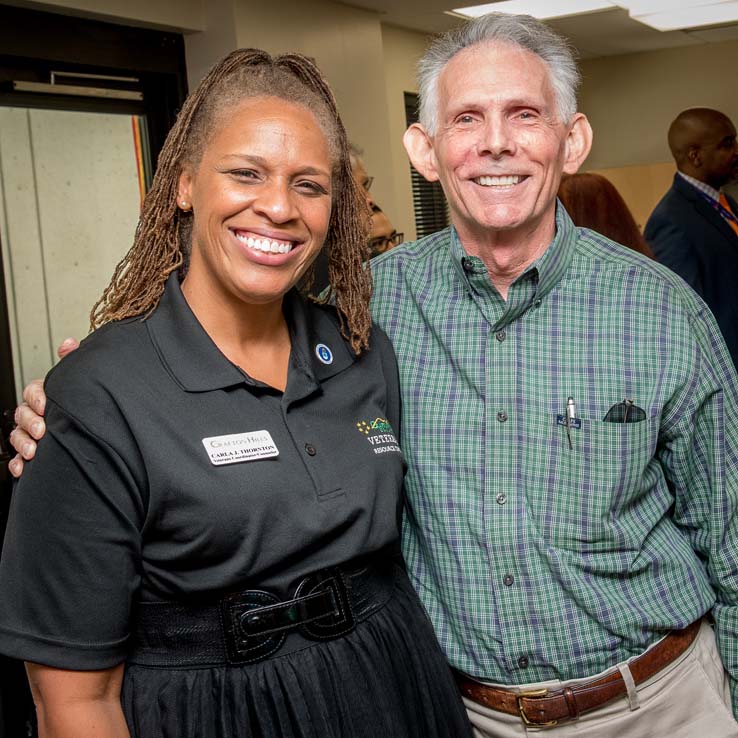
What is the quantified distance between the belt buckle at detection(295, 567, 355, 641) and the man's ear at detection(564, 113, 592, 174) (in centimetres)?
93

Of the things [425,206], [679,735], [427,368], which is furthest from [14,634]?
[425,206]

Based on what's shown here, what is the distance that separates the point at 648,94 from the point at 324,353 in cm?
802

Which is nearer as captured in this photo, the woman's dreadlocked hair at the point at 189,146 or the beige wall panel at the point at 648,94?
the woman's dreadlocked hair at the point at 189,146

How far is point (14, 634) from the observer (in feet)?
4.01

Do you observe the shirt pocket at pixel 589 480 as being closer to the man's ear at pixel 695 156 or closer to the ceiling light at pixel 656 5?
the man's ear at pixel 695 156

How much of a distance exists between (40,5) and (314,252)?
2607mm

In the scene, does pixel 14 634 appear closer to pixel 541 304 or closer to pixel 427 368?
pixel 427 368

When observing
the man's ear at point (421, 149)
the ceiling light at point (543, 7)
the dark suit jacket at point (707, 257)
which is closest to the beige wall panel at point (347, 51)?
the ceiling light at point (543, 7)

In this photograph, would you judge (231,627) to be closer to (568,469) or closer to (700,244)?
(568,469)

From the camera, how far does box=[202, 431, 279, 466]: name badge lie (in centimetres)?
129

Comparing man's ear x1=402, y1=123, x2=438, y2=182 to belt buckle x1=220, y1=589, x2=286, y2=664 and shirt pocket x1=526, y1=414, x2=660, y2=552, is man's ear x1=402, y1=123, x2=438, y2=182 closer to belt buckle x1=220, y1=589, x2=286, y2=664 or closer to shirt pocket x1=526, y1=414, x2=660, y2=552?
shirt pocket x1=526, y1=414, x2=660, y2=552

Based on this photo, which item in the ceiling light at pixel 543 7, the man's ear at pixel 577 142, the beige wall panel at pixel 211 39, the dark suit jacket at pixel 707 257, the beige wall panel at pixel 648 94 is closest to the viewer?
the man's ear at pixel 577 142

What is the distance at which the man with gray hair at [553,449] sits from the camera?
1.54m

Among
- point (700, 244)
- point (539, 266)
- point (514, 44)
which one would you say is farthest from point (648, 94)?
point (539, 266)
